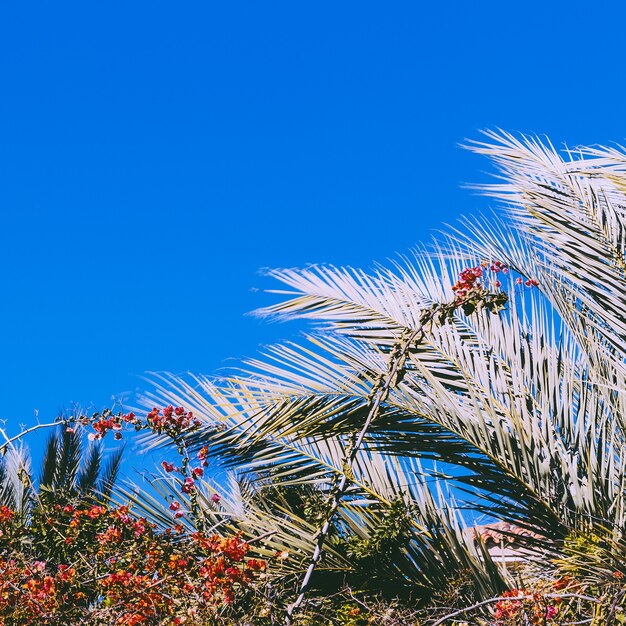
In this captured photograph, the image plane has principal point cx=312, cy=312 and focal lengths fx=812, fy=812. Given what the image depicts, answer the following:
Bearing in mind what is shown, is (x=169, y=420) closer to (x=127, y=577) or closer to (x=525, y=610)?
(x=127, y=577)

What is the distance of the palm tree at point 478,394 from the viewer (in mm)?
4082

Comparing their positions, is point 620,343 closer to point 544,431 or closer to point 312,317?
point 544,431

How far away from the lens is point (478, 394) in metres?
4.29

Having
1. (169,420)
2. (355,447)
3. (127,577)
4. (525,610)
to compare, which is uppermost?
(169,420)

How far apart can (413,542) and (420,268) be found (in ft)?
6.19

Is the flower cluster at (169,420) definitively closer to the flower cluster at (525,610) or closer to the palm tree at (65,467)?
the flower cluster at (525,610)

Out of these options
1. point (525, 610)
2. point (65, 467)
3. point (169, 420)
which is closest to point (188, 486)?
point (169, 420)

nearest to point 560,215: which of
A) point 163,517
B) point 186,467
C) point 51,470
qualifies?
point 186,467

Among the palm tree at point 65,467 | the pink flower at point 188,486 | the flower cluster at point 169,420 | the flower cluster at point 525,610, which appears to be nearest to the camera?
the flower cluster at point 525,610

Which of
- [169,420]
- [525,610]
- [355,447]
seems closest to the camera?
[525,610]

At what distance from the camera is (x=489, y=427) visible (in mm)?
4219

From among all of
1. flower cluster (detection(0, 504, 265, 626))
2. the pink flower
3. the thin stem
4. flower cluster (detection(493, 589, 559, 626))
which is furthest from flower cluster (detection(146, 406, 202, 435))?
flower cluster (detection(493, 589, 559, 626))

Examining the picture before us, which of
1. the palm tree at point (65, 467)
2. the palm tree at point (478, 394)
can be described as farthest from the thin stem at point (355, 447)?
the palm tree at point (65, 467)

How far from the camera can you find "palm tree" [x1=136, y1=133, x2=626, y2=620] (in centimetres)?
408
